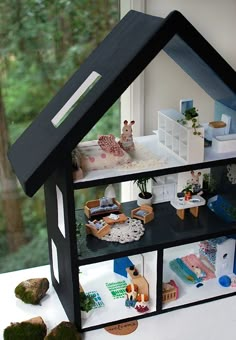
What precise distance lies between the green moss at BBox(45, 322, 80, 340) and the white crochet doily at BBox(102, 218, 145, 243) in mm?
252

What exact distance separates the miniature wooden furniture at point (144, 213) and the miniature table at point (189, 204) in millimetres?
71

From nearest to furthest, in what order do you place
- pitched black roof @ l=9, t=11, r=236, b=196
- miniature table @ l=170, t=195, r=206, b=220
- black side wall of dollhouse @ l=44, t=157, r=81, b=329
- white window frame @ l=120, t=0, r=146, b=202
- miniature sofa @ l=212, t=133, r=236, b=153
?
pitched black roof @ l=9, t=11, r=236, b=196 → black side wall of dollhouse @ l=44, t=157, r=81, b=329 → miniature sofa @ l=212, t=133, r=236, b=153 → miniature table @ l=170, t=195, r=206, b=220 → white window frame @ l=120, t=0, r=146, b=202

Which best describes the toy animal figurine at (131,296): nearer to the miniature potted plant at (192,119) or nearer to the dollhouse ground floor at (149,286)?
the dollhouse ground floor at (149,286)

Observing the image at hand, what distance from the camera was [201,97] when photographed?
5.83 ft

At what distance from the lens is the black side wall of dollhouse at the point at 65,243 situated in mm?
1332

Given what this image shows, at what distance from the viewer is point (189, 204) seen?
5.13 ft

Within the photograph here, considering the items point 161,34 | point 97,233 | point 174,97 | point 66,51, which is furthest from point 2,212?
point 161,34

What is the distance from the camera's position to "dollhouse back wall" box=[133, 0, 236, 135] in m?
1.66

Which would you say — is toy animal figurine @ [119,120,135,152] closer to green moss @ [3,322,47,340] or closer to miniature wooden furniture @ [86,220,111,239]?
miniature wooden furniture @ [86,220,111,239]

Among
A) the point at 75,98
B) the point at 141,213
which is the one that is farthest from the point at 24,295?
the point at 75,98

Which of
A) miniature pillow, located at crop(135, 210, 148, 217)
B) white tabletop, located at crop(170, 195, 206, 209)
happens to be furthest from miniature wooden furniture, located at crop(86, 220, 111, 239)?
white tabletop, located at crop(170, 195, 206, 209)

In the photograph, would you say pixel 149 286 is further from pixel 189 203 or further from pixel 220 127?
pixel 220 127

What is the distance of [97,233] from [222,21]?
78cm

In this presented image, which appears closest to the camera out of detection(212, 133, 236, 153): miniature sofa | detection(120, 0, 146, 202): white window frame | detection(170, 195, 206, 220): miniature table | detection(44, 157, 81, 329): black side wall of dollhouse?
detection(44, 157, 81, 329): black side wall of dollhouse
